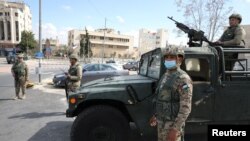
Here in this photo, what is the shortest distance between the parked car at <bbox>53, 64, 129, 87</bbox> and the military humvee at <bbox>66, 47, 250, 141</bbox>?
9119 millimetres

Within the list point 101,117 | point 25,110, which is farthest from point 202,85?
point 25,110

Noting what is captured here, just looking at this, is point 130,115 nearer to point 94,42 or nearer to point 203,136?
point 203,136

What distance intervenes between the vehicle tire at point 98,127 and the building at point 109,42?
11607cm

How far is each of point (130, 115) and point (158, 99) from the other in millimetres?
1217

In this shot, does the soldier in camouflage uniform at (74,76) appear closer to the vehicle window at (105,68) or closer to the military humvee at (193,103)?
the military humvee at (193,103)

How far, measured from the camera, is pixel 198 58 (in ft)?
14.6

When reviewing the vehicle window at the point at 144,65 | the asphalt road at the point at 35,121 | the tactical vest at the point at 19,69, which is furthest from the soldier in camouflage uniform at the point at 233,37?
the tactical vest at the point at 19,69

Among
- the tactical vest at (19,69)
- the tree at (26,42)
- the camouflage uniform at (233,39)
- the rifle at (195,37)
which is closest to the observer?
the camouflage uniform at (233,39)

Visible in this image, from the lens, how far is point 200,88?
4379 millimetres

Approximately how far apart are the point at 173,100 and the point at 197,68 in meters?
1.40

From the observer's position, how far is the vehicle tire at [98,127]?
445 centimetres

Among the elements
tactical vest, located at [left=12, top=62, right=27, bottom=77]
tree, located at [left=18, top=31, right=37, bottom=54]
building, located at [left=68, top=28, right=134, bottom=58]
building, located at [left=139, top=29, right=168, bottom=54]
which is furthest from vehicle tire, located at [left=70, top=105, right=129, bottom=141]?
building, located at [left=68, top=28, right=134, bottom=58]

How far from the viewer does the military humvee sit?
14.5ft

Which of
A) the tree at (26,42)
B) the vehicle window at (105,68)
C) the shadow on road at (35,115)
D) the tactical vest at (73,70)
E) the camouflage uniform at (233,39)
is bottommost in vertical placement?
the shadow on road at (35,115)
